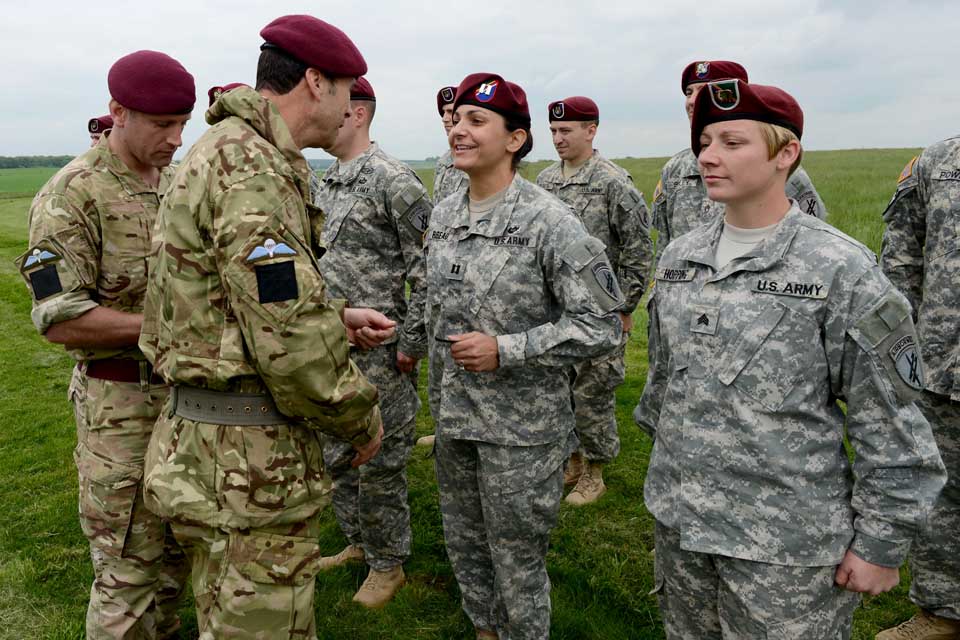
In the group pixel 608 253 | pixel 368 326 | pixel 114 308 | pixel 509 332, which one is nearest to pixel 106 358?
pixel 114 308

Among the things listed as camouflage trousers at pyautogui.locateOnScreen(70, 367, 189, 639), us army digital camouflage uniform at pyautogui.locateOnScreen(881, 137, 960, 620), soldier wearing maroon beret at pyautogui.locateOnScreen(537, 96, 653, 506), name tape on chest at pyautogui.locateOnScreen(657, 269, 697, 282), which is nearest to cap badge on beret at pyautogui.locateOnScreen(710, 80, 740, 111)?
name tape on chest at pyautogui.locateOnScreen(657, 269, 697, 282)

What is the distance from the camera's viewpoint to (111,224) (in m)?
2.95

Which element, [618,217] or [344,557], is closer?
[344,557]

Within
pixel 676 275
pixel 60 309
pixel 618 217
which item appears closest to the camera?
pixel 676 275

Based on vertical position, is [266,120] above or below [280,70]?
below

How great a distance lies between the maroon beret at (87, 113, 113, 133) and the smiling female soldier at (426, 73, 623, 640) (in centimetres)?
283

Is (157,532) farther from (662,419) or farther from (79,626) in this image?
(662,419)

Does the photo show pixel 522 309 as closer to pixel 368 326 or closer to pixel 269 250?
pixel 368 326

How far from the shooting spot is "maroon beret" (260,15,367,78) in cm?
222

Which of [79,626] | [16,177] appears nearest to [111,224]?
[79,626]

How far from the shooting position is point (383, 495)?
3.89 metres

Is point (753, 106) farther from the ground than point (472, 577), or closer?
farther from the ground

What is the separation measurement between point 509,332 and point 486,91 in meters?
1.05

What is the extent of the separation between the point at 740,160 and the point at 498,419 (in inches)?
56.4
